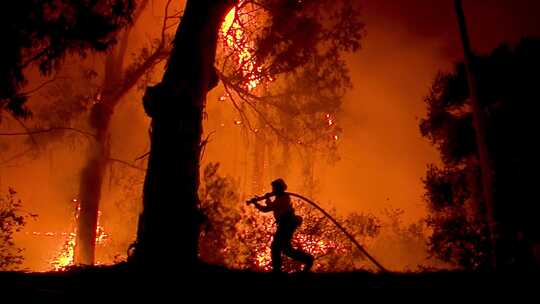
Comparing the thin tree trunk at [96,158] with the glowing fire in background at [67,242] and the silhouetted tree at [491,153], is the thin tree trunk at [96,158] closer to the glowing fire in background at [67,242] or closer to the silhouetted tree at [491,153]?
the glowing fire in background at [67,242]

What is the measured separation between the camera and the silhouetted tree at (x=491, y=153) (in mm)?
13805

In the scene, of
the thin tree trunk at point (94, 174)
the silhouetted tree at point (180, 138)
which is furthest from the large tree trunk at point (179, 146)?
the thin tree trunk at point (94, 174)

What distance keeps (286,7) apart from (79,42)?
6332 mm

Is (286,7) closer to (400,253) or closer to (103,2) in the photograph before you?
(103,2)

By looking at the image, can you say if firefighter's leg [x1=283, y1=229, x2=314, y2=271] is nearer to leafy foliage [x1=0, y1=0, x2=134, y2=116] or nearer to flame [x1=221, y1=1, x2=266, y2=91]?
leafy foliage [x1=0, y1=0, x2=134, y2=116]

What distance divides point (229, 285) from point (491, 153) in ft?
38.9

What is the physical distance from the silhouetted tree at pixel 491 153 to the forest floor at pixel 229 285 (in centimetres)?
722

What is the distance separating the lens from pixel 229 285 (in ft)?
19.3

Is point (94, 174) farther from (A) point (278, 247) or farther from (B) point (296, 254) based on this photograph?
(B) point (296, 254)

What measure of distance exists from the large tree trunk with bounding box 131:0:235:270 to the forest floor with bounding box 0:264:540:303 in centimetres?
55

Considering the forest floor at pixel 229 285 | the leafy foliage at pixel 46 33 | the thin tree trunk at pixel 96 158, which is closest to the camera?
the forest floor at pixel 229 285

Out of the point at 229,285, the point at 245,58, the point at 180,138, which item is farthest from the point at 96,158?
the point at 229,285

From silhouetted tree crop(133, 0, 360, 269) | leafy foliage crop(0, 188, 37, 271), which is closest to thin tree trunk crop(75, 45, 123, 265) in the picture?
leafy foliage crop(0, 188, 37, 271)

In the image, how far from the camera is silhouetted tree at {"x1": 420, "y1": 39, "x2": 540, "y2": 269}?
13805 mm
